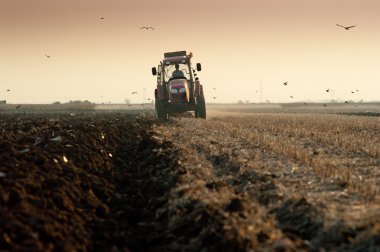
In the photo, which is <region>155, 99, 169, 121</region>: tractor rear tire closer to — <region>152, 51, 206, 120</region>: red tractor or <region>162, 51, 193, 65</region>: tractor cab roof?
<region>152, 51, 206, 120</region>: red tractor

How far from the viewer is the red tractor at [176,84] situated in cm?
2770

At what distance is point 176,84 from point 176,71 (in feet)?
4.09

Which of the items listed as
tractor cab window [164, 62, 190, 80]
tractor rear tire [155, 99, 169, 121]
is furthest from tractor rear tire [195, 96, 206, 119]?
tractor rear tire [155, 99, 169, 121]

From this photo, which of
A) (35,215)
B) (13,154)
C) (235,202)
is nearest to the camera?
(35,215)

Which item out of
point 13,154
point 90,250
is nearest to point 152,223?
point 90,250

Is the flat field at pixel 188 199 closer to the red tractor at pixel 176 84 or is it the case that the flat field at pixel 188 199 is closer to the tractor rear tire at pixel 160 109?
the red tractor at pixel 176 84

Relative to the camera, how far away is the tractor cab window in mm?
28453

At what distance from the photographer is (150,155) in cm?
1340

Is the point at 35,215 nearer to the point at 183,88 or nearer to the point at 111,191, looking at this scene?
the point at 111,191

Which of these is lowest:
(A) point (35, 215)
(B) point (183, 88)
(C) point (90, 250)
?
(C) point (90, 250)

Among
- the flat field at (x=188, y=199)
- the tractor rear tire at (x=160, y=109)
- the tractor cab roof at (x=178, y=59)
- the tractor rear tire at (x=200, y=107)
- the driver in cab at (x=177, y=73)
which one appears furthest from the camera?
the tractor rear tire at (x=200, y=107)

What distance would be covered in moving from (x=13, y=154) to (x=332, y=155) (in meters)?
8.03

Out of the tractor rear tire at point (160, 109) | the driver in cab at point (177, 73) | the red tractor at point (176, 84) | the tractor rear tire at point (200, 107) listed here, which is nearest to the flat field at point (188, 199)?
the red tractor at point (176, 84)

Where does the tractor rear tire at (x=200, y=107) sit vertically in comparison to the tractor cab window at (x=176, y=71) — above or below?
below
